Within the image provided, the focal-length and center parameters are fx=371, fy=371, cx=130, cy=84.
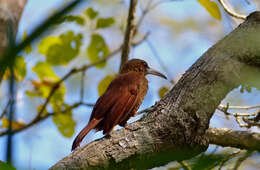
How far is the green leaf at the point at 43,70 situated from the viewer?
470cm

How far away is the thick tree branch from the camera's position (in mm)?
2875

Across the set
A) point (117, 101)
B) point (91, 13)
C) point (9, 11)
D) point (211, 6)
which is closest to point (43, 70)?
point (91, 13)

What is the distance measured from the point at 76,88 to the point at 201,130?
513 centimetres

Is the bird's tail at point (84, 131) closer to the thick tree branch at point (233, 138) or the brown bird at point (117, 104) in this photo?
the brown bird at point (117, 104)

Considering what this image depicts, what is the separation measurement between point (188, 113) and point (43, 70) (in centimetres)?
274

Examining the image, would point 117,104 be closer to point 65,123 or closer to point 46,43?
point 65,123

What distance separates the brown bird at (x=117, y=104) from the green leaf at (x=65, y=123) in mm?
1108

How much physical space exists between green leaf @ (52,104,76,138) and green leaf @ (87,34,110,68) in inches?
32.0

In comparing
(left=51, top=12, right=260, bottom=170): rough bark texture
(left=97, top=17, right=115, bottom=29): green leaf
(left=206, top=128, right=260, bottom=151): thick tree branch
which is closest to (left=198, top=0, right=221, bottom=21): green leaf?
(left=51, top=12, right=260, bottom=170): rough bark texture

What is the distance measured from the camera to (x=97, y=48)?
15.5 feet

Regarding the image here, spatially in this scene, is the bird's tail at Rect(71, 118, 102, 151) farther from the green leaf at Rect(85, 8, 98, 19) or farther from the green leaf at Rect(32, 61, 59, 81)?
the green leaf at Rect(32, 61, 59, 81)

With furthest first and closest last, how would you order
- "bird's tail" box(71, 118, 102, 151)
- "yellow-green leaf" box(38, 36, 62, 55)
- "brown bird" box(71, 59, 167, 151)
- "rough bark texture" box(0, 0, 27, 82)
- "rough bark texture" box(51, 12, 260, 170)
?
"yellow-green leaf" box(38, 36, 62, 55), "rough bark texture" box(0, 0, 27, 82), "brown bird" box(71, 59, 167, 151), "bird's tail" box(71, 118, 102, 151), "rough bark texture" box(51, 12, 260, 170)

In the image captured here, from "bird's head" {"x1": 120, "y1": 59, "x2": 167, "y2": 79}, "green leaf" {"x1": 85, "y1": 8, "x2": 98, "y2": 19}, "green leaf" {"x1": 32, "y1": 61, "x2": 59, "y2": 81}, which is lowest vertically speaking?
"bird's head" {"x1": 120, "y1": 59, "x2": 167, "y2": 79}

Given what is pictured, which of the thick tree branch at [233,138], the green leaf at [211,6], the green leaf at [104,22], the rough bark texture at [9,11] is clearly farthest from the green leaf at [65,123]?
the green leaf at [211,6]
